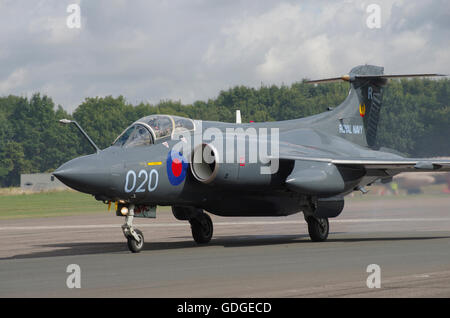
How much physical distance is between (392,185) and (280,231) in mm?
8707

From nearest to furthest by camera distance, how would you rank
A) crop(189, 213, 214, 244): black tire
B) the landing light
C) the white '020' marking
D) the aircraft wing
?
1. the white '020' marking
2. the landing light
3. the aircraft wing
4. crop(189, 213, 214, 244): black tire

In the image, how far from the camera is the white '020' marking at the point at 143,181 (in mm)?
14652

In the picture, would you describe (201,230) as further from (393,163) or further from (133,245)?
(393,163)

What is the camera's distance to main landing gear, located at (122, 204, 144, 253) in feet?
49.1

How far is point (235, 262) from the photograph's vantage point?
41.8ft

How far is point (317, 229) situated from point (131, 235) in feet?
16.8

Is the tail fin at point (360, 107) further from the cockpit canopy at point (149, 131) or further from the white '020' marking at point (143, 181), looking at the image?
the white '020' marking at point (143, 181)

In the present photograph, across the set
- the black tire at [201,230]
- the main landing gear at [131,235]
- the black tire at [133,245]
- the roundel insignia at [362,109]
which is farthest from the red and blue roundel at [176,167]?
the roundel insignia at [362,109]

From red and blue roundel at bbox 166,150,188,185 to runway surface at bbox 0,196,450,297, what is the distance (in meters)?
1.58

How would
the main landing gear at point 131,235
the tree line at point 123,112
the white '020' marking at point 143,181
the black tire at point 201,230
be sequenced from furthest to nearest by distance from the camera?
the tree line at point 123,112, the black tire at point 201,230, the main landing gear at point 131,235, the white '020' marking at point 143,181

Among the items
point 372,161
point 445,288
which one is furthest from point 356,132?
point 445,288

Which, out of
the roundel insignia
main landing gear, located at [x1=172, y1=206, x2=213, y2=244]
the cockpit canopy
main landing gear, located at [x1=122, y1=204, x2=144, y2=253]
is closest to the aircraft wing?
main landing gear, located at [x1=172, y1=206, x2=213, y2=244]

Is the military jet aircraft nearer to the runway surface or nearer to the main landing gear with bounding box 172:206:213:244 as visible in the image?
the main landing gear with bounding box 172:206:213:244

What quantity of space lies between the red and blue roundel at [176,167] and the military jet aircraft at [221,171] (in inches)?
0.9
